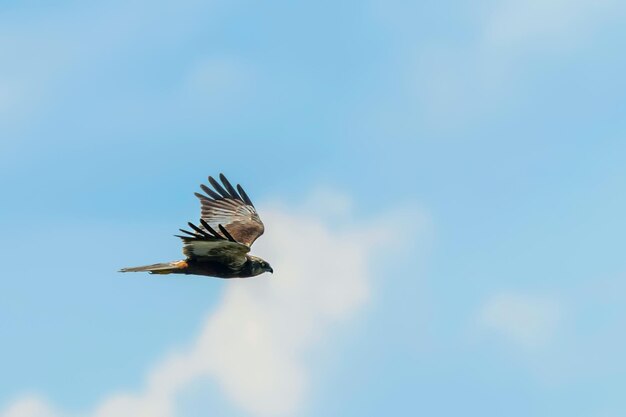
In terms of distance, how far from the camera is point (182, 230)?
83.9 feet

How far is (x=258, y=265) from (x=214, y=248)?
2091 millimetres

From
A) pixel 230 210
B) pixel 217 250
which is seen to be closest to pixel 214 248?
pixel 217 250

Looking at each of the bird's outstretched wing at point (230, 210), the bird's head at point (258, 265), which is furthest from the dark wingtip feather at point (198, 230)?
the bird's outstretched wing at point (230, 210)

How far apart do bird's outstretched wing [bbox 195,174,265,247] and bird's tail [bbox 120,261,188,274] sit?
487 cm

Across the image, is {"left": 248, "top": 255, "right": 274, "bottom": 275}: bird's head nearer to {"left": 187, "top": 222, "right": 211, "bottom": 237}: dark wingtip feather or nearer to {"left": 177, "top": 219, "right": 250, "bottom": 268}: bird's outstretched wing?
{"left": 177, "top": 219, "right": 250, "bottom": 268}: bird's outstretched wing

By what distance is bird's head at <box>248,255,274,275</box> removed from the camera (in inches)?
1108

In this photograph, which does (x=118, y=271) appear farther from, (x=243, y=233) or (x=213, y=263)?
(x=243, y=233)

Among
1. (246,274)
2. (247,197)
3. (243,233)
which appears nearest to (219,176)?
(247,197)

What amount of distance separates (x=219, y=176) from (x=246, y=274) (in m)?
7.38

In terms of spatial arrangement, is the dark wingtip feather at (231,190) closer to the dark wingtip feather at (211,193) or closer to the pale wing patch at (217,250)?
the dark wingtip feather at (211,193)

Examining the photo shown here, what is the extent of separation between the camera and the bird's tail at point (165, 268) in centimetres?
2727

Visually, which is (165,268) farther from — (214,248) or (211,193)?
(211,193)

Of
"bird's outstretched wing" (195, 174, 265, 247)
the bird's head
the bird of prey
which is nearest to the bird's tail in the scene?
the bird of prey

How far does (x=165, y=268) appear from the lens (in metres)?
27.3
